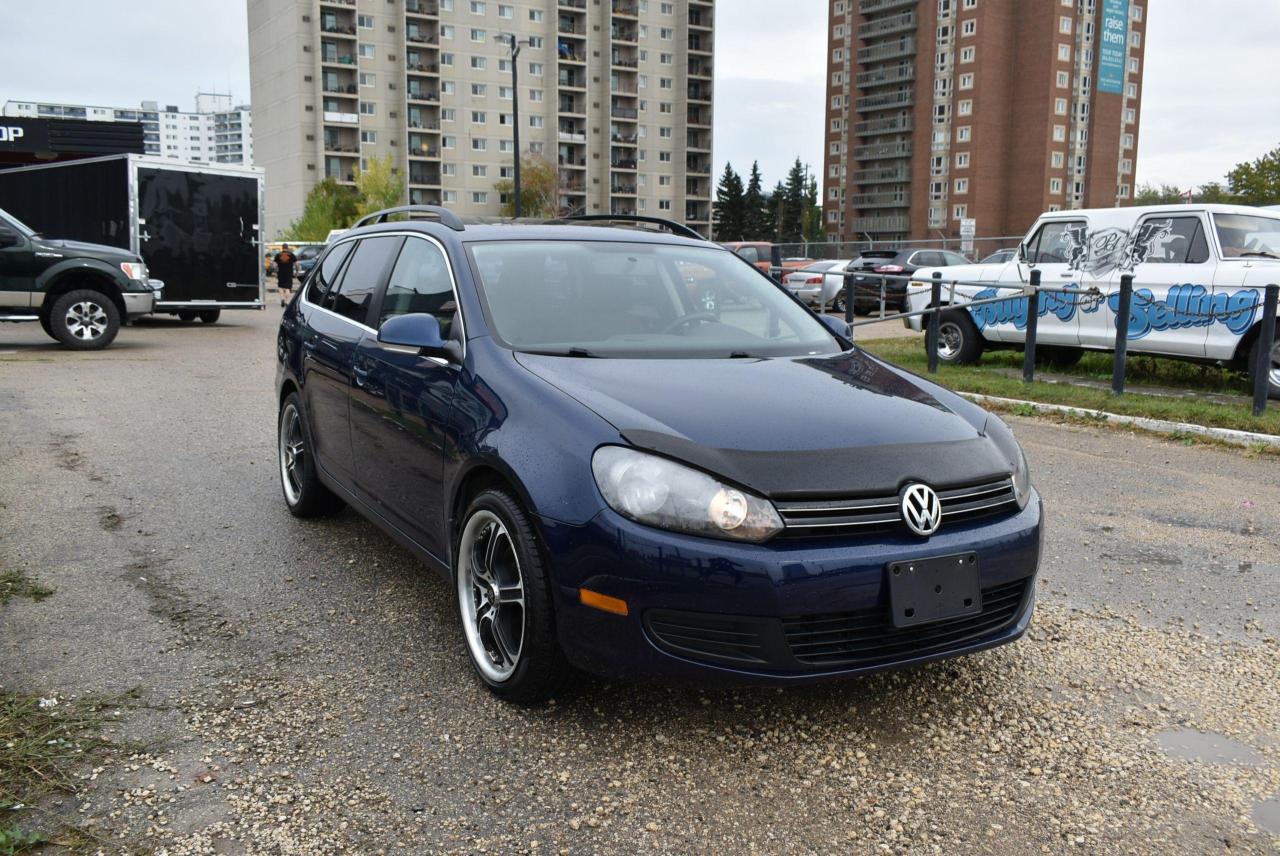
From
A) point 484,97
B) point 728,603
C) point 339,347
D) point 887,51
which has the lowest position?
point 728,603

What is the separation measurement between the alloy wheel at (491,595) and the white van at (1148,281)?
355 inches

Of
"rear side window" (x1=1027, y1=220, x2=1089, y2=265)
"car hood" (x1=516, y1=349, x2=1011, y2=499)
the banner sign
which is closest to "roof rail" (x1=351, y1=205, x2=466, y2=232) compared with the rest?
"car hood" (x1=516, y1=349, x2=1011, y2=499)

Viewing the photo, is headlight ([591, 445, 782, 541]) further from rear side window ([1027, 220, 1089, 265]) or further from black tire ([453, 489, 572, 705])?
rear side window ([1027, 220, 1089, 265])

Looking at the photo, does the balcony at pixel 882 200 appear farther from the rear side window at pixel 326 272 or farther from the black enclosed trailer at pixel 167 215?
the rear side window at pixel 326 272

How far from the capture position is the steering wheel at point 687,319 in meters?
4.18

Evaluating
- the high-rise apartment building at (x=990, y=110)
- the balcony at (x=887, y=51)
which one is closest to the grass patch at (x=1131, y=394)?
the high-rise apartment building at (x=990, y=110)

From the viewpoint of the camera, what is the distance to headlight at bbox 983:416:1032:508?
345 cm

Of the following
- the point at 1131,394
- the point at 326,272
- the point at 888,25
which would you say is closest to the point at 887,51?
the point at 888,25

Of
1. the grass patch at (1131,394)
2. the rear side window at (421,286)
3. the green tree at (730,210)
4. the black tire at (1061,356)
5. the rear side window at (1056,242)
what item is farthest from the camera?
the green tree at (730,210)

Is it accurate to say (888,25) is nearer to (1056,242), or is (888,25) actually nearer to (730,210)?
(730,210)

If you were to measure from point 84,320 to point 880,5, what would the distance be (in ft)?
303

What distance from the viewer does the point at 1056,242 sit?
11984 millimetres

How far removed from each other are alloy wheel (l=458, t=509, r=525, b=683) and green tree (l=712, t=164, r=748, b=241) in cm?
11528

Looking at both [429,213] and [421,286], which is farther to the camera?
[429,213]
